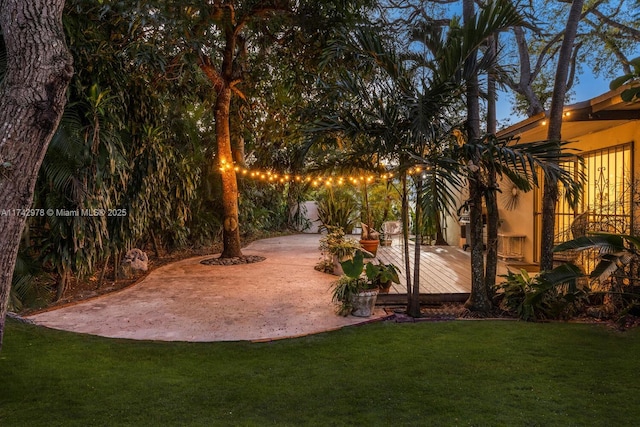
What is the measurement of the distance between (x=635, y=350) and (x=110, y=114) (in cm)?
630

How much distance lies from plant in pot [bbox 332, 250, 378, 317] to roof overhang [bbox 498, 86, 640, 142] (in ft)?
7.27

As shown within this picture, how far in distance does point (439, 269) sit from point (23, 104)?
20.5ft

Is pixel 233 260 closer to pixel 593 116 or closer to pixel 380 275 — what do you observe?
pixel 380 275

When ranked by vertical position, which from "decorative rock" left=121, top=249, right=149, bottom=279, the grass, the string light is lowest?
the grass

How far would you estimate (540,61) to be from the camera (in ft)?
33.0

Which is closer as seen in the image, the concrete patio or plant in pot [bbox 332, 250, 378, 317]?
the concrete patio

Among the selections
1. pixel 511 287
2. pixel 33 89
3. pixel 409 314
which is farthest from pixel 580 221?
pixel 33 89

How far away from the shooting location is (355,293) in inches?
188

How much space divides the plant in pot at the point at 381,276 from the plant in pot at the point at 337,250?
1.54 metres

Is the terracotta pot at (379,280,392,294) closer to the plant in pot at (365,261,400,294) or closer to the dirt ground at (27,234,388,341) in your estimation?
the plant in pot at (365,261,400,294)

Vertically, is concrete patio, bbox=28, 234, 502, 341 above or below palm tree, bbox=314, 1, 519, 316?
below

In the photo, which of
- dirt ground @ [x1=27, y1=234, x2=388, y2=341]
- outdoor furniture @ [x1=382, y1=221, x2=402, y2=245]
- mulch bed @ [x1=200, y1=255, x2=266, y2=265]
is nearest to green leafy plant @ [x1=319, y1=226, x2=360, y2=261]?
dirt ground @ [x1=27, y1=234, x2=388, y2=341]

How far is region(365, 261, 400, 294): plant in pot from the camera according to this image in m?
4.93

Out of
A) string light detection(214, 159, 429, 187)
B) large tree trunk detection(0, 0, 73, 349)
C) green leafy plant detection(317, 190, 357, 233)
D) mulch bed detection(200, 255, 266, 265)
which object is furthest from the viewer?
green leafy plant detection(317, 190, 357, 233)
